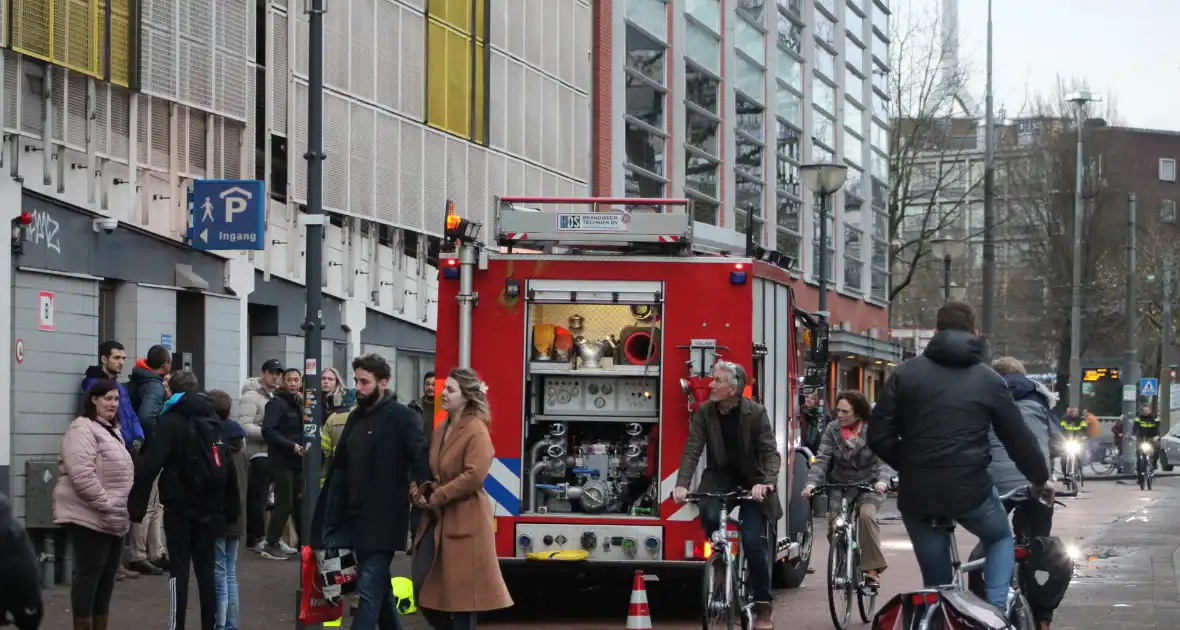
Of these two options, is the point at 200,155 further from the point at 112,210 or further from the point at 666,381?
the point at 666,381

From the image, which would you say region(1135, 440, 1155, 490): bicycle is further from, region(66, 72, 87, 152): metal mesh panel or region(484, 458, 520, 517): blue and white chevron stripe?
region(484, 458, 520, 517): blue and white chevron stripe

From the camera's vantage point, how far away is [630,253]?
13633 millimetres

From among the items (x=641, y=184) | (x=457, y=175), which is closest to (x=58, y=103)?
(x=457, y=175)

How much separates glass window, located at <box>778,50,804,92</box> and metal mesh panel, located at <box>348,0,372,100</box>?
22121 millimetres

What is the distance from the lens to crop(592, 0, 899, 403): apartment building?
1478 inches

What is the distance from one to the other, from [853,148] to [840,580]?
4022 cm

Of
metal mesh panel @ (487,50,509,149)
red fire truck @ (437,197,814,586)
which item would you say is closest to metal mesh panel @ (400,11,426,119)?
metal mesh panel @ (487,50,509,149)

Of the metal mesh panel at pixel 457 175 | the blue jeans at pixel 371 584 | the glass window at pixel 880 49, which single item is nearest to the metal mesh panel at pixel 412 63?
the metal mesh panel at pixel 457 175

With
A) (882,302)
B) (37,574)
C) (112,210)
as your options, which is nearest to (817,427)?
(112,210)

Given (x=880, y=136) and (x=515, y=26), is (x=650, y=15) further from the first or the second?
(x=880, y=136)

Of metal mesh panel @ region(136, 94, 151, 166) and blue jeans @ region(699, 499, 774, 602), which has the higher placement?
metal mesh panel @ region(136, 94, 151, 166)

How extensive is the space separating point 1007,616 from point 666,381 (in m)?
4.55

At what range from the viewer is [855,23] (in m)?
53.1

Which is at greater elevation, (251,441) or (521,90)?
(521,90)
